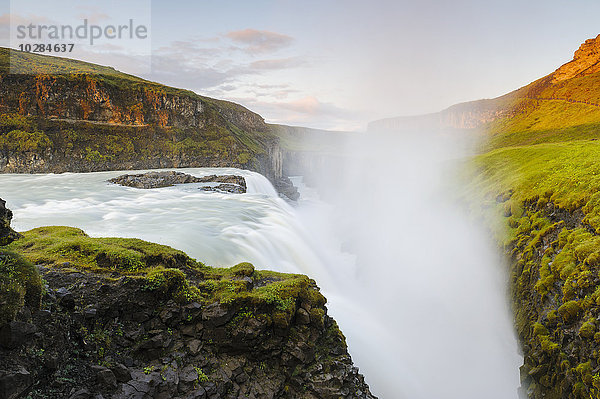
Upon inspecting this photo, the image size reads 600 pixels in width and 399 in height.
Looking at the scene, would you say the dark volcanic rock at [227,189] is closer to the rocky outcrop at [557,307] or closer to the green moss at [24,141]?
the rocky outcrop at [557,307]

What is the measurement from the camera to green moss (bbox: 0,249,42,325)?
5.41 meters

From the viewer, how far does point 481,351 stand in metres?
19.0

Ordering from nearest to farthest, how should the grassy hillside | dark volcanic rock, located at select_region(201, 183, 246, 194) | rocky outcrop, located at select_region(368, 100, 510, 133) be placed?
the grassy hillside → dark volcanic rock, located at select_region(201, 183, 246, 194) → rocky outcrop, located at select_region(368, 100, 510, 133)

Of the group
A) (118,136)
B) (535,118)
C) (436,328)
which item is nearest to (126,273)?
(436,328)

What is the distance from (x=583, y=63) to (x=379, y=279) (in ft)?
567

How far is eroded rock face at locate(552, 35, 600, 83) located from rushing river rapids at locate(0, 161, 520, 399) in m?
156

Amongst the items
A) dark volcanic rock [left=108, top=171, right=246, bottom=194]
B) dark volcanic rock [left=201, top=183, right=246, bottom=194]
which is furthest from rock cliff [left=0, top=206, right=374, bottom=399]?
dark volcanic rock [left=108, top=171, right=246, bottom=194]

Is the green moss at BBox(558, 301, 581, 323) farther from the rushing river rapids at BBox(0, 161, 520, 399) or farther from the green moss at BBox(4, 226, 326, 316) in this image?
the green moss at BBox(4, 226, 326, 316)

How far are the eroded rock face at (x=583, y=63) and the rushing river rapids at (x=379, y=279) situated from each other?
156 metres

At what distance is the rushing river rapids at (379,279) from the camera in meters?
16.4

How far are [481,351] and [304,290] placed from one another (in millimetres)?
15633

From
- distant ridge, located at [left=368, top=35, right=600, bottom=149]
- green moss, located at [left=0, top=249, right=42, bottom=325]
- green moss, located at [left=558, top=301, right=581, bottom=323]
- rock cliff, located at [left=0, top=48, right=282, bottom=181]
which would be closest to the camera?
green moss, located at [left=0, top=249, right=42, bottom=325]

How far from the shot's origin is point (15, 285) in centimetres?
568

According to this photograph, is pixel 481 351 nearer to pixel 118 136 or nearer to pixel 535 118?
pixel 118 136
